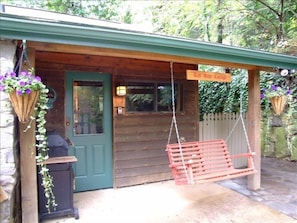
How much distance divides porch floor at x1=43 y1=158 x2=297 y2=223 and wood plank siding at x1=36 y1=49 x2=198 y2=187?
0.30 metres

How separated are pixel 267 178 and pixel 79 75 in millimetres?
3756

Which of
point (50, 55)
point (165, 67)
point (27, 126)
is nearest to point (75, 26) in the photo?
point (27, 126)

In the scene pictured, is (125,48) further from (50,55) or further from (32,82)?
(50,55)

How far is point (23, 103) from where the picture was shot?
6.85ft

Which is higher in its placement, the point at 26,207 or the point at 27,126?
the point at 27,126

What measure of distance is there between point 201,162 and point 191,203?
1.92 ft

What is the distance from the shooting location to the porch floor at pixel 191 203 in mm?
3115

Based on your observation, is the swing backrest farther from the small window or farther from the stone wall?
the stone wall

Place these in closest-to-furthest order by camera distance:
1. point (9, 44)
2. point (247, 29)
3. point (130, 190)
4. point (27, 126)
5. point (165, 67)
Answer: point (9, 44)
point (27, 126)
point (130, 190)
point (165, 67)
point (247, 29)

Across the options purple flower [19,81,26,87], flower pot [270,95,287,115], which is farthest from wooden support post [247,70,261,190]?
purple flower [19,81,26,87]

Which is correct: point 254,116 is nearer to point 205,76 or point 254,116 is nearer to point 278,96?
point 278,96

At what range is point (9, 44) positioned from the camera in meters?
2.27

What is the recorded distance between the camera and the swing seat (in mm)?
3096

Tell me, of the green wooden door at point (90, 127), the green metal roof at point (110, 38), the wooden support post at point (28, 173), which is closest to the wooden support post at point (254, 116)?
the green metal roof at point (110, 38)
